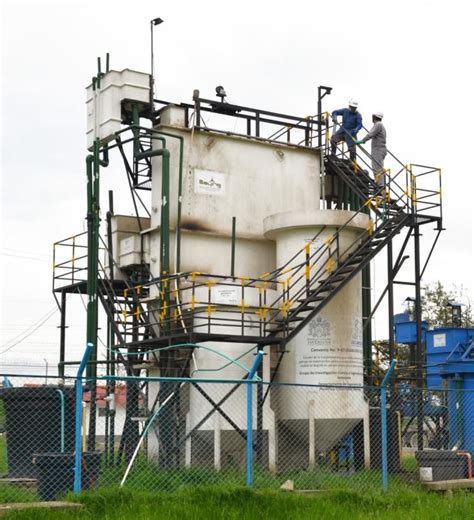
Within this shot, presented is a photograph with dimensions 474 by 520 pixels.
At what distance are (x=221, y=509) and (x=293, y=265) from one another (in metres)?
10.1

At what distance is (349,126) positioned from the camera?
2634cm

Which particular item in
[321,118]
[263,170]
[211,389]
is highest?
[321,118]

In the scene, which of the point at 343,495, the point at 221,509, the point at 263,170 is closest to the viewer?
the point at 221,509

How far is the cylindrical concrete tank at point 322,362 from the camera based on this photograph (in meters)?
22.4

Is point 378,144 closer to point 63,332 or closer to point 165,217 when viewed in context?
point 165,217

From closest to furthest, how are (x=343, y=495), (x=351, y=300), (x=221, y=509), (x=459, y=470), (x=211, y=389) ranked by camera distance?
(x=221, y=509)
(x=343, y=495)
(x=459, y=470)
(x=211, y=389)
(x=351, y=300)

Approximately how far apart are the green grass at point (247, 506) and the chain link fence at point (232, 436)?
0.94m

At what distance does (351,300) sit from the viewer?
2325 cm

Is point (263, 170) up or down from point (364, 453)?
up

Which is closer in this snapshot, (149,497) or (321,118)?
(149,497)

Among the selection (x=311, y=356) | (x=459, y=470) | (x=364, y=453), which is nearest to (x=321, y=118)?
(x=311, y=356)

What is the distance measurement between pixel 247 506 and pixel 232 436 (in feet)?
22.8

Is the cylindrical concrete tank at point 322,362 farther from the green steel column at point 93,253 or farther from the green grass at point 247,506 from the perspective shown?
the green grass at point 247,506

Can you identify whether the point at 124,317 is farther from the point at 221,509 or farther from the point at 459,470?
the point at 221,509
